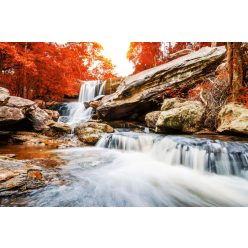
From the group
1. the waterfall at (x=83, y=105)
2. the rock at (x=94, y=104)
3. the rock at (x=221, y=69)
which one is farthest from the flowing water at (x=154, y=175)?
the rock at (x=94, y=104)

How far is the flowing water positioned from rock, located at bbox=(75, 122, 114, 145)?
0.93 ft

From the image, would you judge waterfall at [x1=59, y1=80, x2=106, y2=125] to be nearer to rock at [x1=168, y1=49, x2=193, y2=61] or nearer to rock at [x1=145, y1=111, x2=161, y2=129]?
rock at [x1=145, y1=111, x2=161, y2=129]

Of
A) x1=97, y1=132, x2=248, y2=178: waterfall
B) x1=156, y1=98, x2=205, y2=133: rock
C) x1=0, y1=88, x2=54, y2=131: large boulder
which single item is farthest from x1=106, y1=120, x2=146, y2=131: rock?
x1=0, y1=88, x2=54, y2=131: large boulder

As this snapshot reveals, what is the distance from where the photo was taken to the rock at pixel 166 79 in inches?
196

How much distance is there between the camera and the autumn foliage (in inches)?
172

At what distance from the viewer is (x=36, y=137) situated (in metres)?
4.37

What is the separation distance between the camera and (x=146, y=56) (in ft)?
15.8

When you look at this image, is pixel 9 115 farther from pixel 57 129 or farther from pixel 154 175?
pixel 154 175

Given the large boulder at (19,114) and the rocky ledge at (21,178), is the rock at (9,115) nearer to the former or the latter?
the large boulder at (19,114)

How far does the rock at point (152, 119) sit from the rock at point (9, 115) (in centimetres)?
266
